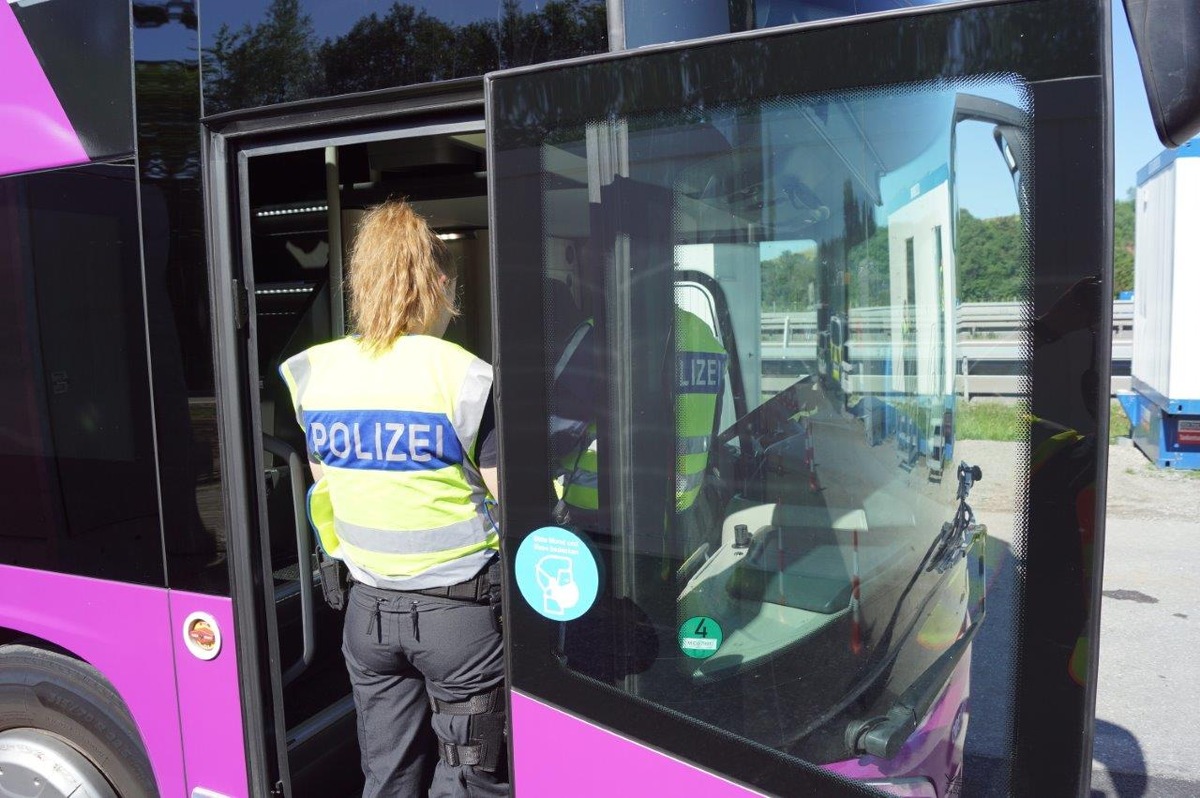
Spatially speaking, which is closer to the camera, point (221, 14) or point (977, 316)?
point (977, 316)

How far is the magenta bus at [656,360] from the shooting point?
1406mm

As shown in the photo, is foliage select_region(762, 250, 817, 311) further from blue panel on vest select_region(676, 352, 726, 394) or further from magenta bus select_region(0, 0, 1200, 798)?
blue panel on vest select_region(676, 352, 726, 394)

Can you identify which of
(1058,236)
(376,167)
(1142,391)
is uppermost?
(376,167)

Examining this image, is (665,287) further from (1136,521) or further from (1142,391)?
(1142,391)

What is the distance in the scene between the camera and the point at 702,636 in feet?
5.66

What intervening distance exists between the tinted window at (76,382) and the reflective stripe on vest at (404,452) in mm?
453

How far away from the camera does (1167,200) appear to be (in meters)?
8.80

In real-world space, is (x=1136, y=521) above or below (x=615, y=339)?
below

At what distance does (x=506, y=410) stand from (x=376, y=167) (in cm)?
220

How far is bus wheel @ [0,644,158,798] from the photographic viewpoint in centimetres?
238

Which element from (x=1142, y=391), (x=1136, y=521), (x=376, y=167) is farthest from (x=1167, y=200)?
(x=376, y=167)

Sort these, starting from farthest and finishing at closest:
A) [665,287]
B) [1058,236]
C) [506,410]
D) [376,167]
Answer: [376,167], [506,410], [665,287], [1058,236]

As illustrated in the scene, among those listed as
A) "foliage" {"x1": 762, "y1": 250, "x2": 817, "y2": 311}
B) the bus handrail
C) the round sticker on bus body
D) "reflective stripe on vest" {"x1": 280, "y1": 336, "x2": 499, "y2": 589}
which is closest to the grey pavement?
"foliage" {"x1": 762, "y1": 250, "x2": 817, "y2": 311}

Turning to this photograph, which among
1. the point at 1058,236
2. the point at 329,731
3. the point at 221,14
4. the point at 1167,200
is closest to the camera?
the point at 1058,236
